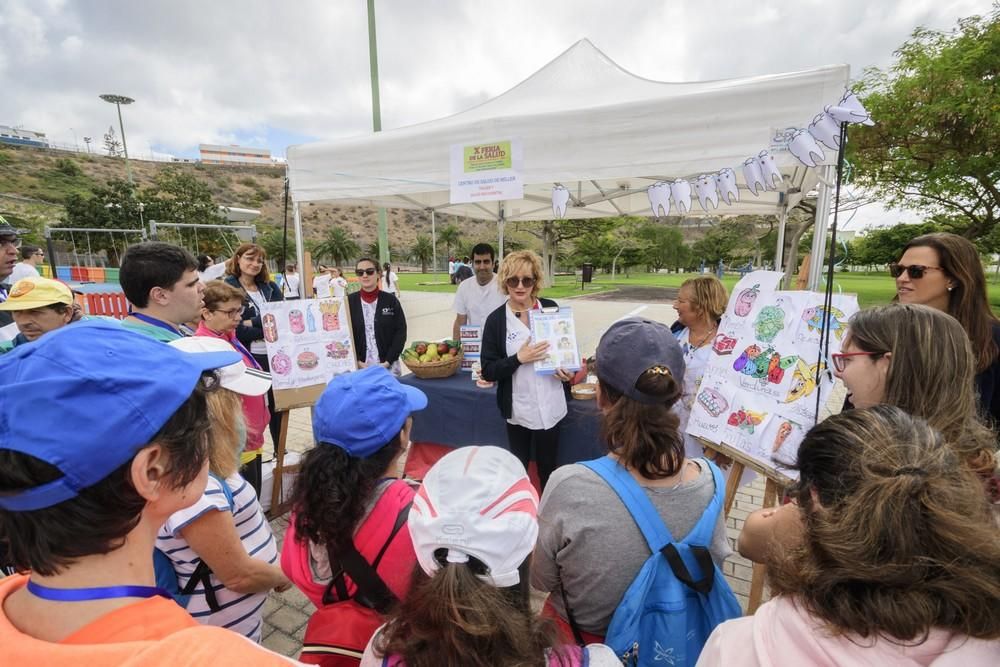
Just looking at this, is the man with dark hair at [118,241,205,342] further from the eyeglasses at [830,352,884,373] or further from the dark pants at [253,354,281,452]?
the eyeglasses at [830,352,884,373]

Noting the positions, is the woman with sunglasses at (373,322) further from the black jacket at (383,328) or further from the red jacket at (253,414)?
the red jacket at (253,414)

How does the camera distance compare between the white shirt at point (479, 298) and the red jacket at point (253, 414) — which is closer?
the red jacket at point (253, 414)

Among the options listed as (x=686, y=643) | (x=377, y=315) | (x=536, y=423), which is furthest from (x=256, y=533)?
(x=377, y=315)

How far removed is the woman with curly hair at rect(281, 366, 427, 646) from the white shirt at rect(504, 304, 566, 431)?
1567mm

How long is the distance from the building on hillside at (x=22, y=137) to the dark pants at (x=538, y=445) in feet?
335

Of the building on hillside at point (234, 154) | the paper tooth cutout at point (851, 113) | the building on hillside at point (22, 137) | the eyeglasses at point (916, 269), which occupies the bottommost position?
the eyeglasses at point (916, 269)

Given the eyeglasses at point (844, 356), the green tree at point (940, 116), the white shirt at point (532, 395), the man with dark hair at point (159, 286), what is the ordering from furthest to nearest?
the green tree at point (940, 116), the white shirt at point (532, 395), the man with dark hair at point (159, 286), the eyeglasses at point (844, 356)

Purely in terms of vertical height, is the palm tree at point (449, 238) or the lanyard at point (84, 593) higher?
the palm tree at point (449, 238)

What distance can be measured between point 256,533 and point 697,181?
3069mm

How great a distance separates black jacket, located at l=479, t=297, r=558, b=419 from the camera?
2896mm

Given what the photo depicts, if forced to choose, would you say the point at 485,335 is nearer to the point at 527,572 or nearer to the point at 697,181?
the point at 697,181

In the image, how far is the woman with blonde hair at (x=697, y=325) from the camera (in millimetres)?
2836

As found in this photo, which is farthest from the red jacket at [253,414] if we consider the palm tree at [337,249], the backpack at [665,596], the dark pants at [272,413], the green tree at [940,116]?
the palm tree at [337,249]

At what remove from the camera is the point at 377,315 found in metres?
4.16
